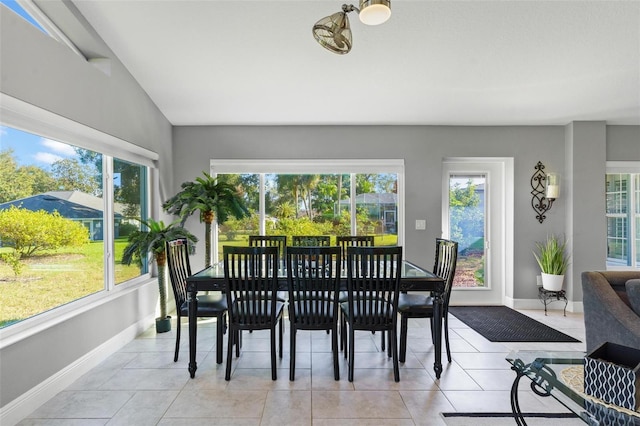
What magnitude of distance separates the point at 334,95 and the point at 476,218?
9.13ft

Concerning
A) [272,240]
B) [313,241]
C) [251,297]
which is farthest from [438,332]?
[272,240]

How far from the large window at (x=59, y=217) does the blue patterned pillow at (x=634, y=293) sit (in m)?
4.23

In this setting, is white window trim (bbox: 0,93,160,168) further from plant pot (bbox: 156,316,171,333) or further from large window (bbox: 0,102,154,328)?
plant pot (bbox: 156,316,171,333)

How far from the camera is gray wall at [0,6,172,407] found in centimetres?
210

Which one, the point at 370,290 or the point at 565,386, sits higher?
the point at 370,290

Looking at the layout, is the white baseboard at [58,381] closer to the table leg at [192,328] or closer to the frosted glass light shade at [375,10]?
the table leg at [192,328]

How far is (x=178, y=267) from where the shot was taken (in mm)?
3016

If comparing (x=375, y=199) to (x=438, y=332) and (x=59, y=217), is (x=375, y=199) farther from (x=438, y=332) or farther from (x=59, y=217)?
(x=59, y=217)

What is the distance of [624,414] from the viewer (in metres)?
1.36

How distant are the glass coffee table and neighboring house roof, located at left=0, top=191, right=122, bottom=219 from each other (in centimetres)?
336

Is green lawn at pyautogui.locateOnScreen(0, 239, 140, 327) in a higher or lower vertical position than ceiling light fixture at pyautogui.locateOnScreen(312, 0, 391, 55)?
lower

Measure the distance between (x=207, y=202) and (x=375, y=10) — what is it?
2881 mm

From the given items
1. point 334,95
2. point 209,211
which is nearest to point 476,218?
point 334,95

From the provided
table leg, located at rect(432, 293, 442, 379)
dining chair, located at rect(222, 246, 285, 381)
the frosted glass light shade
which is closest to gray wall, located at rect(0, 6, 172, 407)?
dining chair, located at rect(222, 246, 285, 381)
